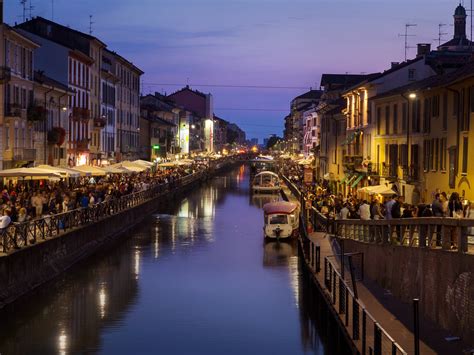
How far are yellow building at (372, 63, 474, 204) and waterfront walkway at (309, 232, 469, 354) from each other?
9.89 m

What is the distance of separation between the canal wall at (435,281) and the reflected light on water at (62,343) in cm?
981

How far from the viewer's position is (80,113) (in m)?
84.8

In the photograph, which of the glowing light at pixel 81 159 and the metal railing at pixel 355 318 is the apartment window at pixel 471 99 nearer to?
the metal railing at pixel 355 318

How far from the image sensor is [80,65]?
87062 millimetres

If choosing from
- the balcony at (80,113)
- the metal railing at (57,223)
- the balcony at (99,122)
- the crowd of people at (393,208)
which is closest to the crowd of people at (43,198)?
the metal railing at (57,223)

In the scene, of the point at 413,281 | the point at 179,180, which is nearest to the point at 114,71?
the point at 179,180

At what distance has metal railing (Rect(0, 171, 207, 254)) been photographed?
101 ft

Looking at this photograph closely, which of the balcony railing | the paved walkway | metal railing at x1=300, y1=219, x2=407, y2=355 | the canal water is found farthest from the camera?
the balcony railing

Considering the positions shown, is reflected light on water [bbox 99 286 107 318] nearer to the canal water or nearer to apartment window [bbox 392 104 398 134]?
the canal water

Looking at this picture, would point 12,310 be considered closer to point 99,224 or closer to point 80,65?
point 99,224

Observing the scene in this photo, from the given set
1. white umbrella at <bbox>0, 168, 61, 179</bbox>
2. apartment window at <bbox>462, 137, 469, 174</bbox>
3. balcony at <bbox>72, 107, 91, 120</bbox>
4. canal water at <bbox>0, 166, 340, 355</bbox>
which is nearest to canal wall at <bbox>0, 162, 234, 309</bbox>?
canal water at <bbox>0, 166, 340, 355</bbox>

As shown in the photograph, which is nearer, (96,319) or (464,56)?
(96,319)

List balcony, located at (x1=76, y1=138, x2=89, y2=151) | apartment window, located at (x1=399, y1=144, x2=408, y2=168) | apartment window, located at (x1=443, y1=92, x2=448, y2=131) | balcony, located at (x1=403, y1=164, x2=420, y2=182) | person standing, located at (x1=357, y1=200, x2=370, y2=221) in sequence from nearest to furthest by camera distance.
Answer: person standing, located at (x1=357, y1=200, x2=370, y2=221) → apartment window, located at (x1=443, y1=92, x2=448, y2=131) → balcony, located at (x1=403, y1=164, x2=420, y2=182) → apartment window, located at (x1=399, y1=144, x2=408, y2=168) → balcony, located at (x1=76, y1=138, x2=89, y2=151)

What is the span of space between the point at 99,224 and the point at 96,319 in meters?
18.4
